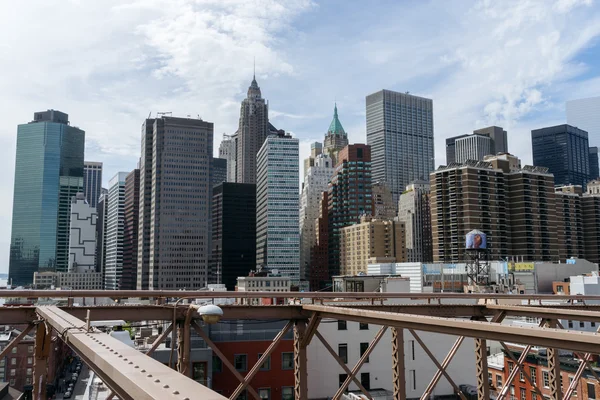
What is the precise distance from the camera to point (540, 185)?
6555 inches

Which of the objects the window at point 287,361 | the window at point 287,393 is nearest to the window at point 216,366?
the window at point 287,361

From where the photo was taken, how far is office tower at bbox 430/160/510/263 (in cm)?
15825

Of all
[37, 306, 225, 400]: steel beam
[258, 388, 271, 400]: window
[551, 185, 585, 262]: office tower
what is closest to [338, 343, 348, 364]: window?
[258, 388, 271, 400]: window

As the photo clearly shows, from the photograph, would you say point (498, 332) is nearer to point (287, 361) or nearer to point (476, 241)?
point (287, 361)

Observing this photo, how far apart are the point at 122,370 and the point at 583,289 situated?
104130 mm

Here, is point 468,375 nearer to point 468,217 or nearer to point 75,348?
point 75,348

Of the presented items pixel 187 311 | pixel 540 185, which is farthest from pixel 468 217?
pixel 187 311

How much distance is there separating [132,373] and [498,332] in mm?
6545

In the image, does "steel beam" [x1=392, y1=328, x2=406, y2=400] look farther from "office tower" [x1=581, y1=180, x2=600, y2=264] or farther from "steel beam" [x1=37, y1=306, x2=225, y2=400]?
"office tower" [x1=581, y1=180, x2=600, y2=264]

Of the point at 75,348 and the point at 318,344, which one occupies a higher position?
the point at 75,348

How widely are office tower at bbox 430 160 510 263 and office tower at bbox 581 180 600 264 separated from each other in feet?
172

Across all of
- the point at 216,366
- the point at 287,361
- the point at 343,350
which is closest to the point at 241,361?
the point at 216,366

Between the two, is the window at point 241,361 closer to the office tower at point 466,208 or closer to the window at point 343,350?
the window at point 343,350

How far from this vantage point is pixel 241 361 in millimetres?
45219
